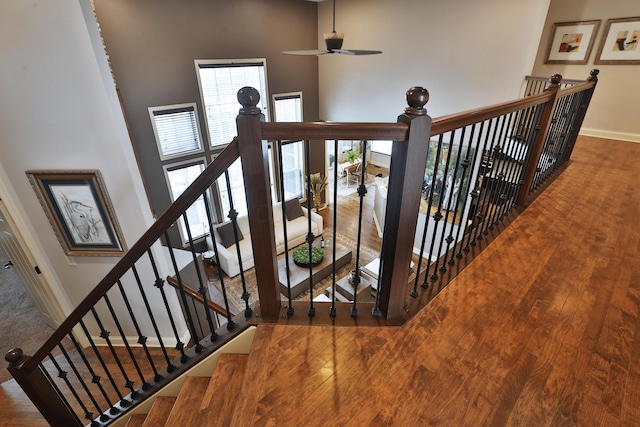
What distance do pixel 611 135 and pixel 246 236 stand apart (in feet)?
21.8

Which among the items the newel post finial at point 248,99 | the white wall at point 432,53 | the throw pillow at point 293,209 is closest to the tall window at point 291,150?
the throw pillow at point 293,209

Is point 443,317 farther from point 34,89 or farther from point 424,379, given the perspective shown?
point 34,89

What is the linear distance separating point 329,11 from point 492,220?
662 cm

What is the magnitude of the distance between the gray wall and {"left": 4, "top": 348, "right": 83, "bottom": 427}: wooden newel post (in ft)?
15.1

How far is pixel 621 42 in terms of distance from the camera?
4527 millimetres

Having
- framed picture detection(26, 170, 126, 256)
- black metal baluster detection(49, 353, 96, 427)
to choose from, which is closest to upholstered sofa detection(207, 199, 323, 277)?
framed picture detection(26, 170, 126, 256)

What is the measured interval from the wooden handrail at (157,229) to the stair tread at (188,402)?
Answer: 617 mm

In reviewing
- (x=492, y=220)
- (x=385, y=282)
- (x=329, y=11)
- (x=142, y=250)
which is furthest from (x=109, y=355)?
(x=329, y=11)

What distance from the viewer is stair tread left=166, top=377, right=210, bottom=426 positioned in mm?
1427

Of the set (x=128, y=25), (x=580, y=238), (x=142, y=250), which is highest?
(x=128, y=25)

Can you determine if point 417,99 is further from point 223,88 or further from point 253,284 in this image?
point 223,88

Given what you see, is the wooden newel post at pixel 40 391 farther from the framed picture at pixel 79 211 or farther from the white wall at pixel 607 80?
the white wall at pixel 607 80

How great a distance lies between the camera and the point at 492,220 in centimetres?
229

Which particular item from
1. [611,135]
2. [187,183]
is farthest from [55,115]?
[611,135]
